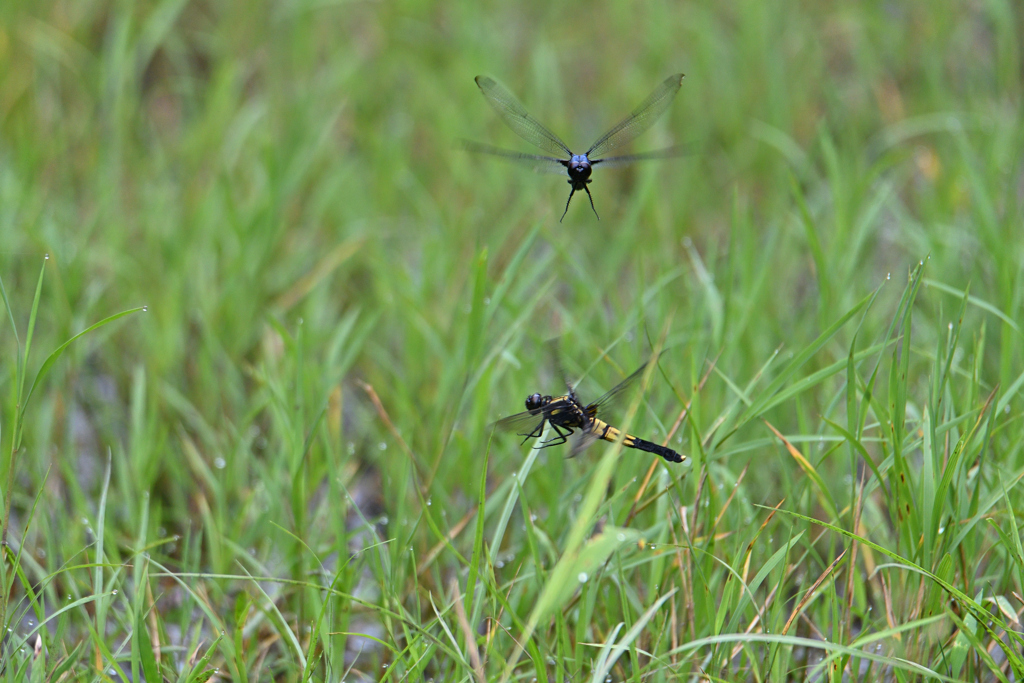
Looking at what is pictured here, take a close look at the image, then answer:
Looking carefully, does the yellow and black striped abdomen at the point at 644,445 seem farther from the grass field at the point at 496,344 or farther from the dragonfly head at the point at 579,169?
the dragonfly head at the point at 579,169

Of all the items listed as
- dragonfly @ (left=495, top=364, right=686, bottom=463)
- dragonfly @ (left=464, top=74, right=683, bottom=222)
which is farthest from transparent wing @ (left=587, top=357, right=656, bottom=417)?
dragonfly @ (left=464, top=74, right=683, bottom=222)

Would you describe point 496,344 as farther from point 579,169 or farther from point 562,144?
point 579,169

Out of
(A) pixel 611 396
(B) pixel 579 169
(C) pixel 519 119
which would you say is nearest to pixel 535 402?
(A) pixel 611 396

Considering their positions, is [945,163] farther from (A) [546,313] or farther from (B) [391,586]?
→ (B) [391,586]

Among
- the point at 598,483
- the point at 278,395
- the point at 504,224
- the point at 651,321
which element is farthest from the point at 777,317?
the point at 598,483

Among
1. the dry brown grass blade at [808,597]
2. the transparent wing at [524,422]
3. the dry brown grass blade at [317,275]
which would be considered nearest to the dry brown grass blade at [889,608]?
the dry brown grass blade at [808,597]

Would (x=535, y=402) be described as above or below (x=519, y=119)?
below

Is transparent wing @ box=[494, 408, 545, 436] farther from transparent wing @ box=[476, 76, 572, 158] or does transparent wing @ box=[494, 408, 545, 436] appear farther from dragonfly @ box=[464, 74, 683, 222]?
transparent wing @ box=[476, 76, 572, 158]
